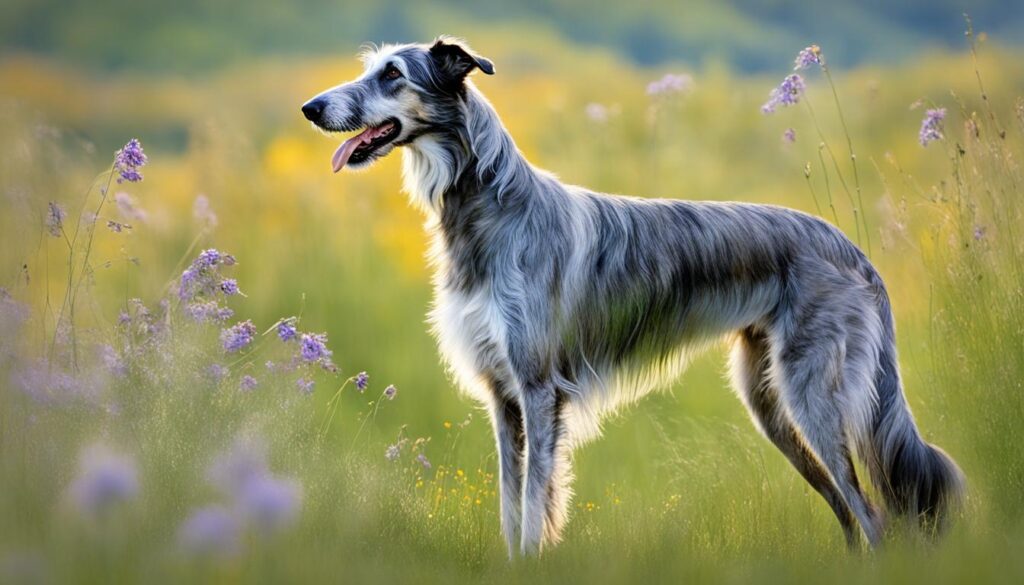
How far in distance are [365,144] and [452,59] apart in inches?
25.3

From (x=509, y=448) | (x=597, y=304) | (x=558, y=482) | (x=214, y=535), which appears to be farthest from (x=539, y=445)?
(x=214, y=535)

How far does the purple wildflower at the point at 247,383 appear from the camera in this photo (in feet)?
17.7

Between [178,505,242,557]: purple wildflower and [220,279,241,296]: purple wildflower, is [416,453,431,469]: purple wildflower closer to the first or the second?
[220,279,241,296]: purple wildflower

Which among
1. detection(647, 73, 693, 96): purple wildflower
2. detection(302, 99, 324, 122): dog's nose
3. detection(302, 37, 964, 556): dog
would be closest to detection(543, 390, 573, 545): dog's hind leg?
detection(302, 37, 964, 556): dog

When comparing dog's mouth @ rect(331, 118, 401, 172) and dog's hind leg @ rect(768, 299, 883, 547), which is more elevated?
dog's mouth @ rect(331, 118, 401, 172)

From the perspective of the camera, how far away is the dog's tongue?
5.69 metres

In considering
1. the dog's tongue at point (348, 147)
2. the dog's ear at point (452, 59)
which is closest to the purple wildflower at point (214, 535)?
the dog's tongue at point (348, 147)

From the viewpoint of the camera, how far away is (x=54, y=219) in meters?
5.30

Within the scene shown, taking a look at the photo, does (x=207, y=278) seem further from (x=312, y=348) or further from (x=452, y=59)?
(x=452, y=59)

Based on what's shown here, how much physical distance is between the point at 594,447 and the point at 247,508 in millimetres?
4556

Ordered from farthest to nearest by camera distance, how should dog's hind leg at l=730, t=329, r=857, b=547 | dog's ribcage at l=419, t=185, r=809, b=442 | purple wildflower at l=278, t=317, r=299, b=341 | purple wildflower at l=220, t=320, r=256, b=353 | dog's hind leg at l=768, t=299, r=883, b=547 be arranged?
dog's hind leg at l=730, t=329, r=857, b=547, dog's hind leg at l=768, t=299, r=883, b=547, dog's ribcage at l=419, t=185, r=809, b=442, purple wildflower at l=278, t=317, r=299, b=341, purple wildflower at l=220, t=320, r=256, b=353

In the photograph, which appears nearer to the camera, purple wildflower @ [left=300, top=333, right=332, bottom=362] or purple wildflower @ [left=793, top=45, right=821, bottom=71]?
purple wildflower @ [left=300, top=333, right=332, bottom=362]

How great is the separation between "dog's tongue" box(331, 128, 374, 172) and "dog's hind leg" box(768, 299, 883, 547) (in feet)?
8.11

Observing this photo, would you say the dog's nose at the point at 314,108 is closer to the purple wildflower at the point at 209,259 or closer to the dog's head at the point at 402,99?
the dog's head at the point at 402,99
